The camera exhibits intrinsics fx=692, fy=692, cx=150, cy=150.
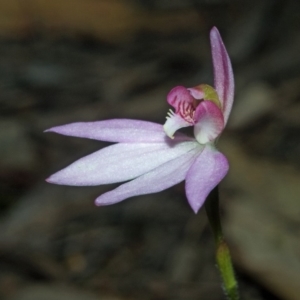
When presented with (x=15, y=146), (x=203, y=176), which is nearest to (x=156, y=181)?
(x=203, y=176)

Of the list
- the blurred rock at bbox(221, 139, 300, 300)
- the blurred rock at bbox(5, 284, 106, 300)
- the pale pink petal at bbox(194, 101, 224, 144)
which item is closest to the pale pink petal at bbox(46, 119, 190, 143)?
the pale pink petal at bbox(194, 101, 224, 144)

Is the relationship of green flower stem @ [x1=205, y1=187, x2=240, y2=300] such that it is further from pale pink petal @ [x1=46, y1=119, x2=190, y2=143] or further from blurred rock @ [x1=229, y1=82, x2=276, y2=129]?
blurred rock @ [x1=229, y1=82, x2=276, y2=129]

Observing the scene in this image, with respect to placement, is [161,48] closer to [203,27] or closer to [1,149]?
[203,27]

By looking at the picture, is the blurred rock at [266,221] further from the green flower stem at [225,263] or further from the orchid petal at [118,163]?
the orchid petal at [118,163]

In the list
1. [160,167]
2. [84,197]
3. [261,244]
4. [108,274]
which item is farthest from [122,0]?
[160,167]

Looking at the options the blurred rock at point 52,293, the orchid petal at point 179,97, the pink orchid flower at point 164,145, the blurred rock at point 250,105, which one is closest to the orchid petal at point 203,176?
the pink orchid flower at point 164,145

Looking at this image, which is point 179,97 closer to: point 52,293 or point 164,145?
point 164,145
